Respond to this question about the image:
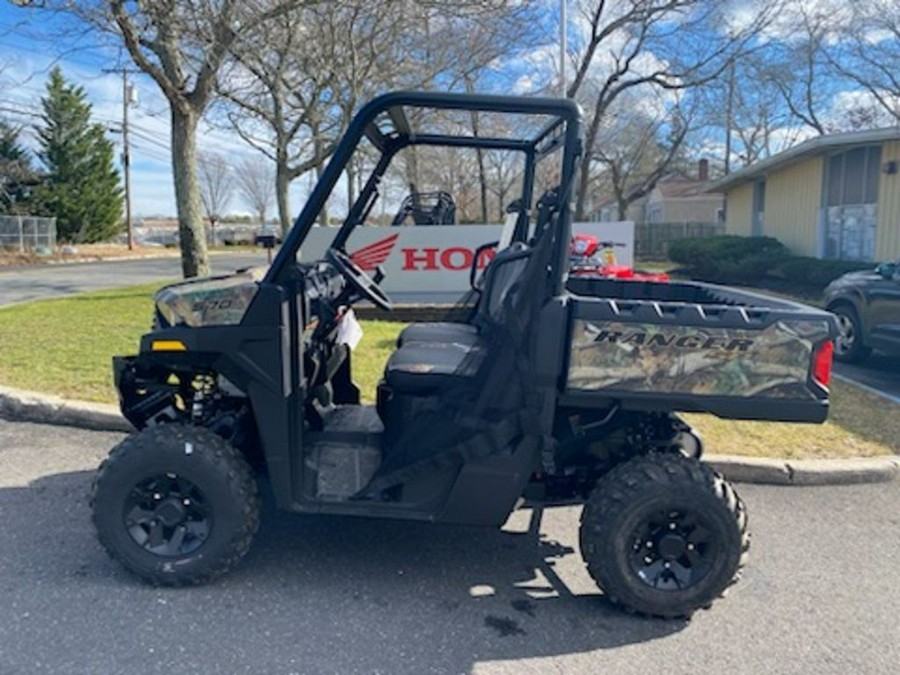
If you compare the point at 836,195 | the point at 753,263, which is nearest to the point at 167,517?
A: the point at 836,195

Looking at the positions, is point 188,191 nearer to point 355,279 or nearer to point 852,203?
point 355,279

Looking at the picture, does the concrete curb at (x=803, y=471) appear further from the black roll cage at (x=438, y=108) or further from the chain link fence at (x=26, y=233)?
the chain link fence at (x=26, y=233)

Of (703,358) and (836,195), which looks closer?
(703,358)

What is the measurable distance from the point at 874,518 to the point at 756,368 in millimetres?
1966

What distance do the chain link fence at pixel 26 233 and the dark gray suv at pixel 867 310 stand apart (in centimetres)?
3202

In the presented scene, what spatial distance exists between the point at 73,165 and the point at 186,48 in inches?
1228

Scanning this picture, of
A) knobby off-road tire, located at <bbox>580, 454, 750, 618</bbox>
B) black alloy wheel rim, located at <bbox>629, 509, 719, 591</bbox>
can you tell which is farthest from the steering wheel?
black alloy wheel rim, located at <bbox>629, 509, 719, 591</bbox>

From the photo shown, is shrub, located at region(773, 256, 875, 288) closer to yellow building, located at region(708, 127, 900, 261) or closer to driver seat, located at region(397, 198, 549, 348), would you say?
yellow building, located at region(708, 127, 900, 261)

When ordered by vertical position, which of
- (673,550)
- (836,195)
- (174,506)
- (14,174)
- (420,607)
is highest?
(14,174)

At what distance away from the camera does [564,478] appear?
3191 millimetres

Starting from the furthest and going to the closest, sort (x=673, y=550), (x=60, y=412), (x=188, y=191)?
(x=188, y=191)
(x=60, y=412)
(x=673, y=550)

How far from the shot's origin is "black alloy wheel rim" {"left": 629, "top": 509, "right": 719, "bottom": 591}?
2834 millimetres

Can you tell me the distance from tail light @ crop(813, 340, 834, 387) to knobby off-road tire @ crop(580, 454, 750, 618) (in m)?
0.60

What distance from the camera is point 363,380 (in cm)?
591
